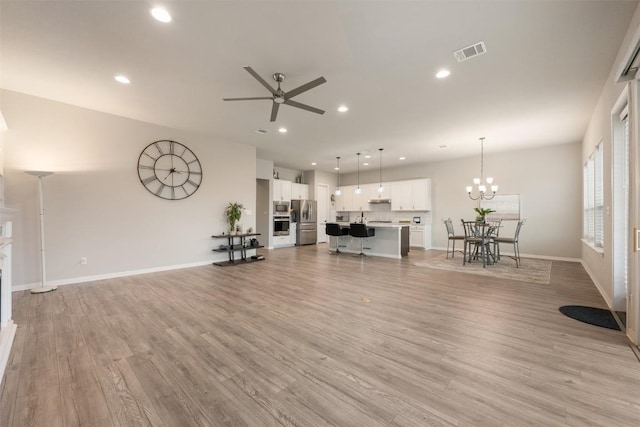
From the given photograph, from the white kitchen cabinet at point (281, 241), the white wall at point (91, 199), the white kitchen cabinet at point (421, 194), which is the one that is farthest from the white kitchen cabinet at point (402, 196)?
the white wall at point (91, 199)

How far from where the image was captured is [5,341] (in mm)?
2168

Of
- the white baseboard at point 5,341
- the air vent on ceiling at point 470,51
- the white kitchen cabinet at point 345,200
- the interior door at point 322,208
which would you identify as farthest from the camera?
the white kitchen cabinet at point 345,200

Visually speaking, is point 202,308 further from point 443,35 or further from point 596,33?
point 596,33

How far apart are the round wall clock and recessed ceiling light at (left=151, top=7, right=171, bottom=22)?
3374 mm

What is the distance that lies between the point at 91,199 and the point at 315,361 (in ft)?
15.8

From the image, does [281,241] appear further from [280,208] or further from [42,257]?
[42,257]

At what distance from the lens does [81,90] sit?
147 inches

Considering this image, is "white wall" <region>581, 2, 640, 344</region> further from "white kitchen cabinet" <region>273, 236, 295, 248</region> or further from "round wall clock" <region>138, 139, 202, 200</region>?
"white kitchen cabinet" <region>273, 236, 295, 248</region>

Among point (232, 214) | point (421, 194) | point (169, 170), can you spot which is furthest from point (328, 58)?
point (421, 194)

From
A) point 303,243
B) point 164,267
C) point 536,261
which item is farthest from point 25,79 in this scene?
point 536,261

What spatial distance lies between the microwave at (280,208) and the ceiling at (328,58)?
410cm

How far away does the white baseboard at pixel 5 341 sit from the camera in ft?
6.39

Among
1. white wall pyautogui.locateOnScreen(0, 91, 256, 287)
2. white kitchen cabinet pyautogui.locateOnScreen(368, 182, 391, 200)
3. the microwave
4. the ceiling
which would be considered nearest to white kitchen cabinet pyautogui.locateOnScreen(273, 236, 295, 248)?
the microwave

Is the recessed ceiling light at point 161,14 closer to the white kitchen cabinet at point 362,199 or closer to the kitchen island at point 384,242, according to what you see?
the kitchen island at point 384,242
